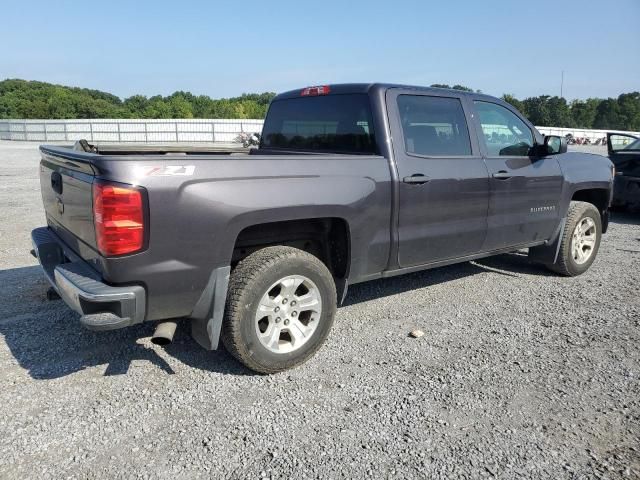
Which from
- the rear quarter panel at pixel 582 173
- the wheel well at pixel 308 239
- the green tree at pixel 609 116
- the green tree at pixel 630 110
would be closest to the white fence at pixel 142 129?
the rear quarter panel at pixel 582 173

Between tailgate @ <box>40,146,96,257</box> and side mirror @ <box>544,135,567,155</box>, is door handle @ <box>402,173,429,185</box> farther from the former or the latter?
tailgate @ <box>40,146,96,257</box>

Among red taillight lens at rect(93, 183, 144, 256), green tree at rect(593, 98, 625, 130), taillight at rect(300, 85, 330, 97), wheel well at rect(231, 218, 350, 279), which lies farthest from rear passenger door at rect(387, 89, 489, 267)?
green tree at rect(593, 98, 625, 130)

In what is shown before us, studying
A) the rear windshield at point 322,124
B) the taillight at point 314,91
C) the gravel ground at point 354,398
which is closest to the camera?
the gravel ground at point 354,398

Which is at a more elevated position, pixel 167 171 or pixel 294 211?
pixel 167 171

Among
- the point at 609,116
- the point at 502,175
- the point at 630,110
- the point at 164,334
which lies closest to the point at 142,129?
the point at 502,175

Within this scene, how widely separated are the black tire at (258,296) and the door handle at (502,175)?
2.00 m

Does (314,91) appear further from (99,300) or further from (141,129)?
(141,129)

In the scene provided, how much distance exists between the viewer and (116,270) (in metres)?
2.67

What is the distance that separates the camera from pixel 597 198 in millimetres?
5879

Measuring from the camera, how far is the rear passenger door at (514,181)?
448 cm

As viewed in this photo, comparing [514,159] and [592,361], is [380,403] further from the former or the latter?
[514,159]

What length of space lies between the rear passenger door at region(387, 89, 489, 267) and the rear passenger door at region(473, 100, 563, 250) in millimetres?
181

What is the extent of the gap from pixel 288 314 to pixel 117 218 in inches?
49.4

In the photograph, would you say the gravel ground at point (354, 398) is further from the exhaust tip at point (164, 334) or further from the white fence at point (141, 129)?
the white fence at point (141, 129)
